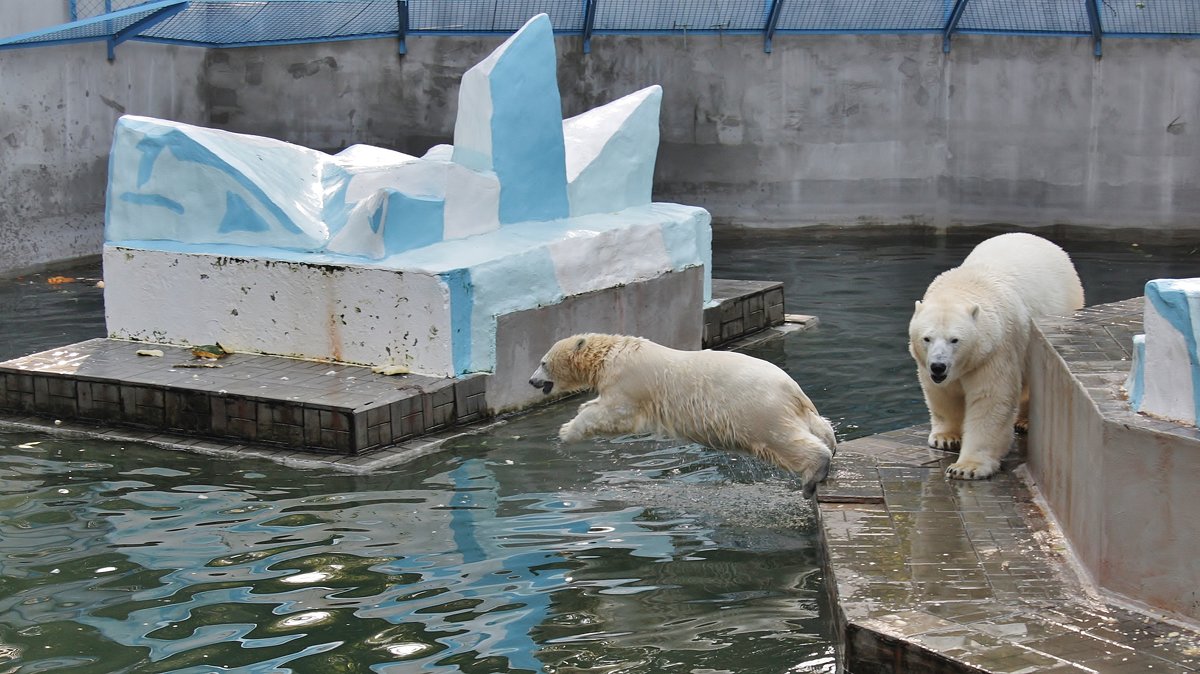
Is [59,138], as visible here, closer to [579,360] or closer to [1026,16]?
[579,360]

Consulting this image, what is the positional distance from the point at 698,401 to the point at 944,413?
1.26m

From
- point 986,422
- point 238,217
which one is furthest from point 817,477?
point 238,217

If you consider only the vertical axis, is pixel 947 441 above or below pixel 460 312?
below

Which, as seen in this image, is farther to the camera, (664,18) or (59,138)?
(664,18)

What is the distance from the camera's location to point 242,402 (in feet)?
25.1

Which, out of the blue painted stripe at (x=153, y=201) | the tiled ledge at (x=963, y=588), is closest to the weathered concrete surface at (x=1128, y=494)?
the tiled ledge at (x=963, y=588)

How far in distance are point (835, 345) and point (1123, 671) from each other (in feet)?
20.1

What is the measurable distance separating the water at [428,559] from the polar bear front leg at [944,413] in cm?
77

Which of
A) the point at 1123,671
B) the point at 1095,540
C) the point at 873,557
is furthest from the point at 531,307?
the point at 1123,671

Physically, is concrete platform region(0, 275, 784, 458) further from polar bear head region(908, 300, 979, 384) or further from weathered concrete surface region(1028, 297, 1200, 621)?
weathered concrete surface region(1028, 297, 1200, 621)

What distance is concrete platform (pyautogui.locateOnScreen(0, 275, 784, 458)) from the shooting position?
7.47m

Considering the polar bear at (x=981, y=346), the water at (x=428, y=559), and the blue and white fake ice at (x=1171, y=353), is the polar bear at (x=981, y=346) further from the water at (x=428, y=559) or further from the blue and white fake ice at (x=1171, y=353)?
the blue and white fake ice at (x=1171, y=353)

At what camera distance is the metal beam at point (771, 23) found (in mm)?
15273

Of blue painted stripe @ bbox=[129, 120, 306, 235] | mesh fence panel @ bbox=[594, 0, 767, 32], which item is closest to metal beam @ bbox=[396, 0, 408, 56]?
mesh fence panel @ bbox=[594, 0, 767, 32]
